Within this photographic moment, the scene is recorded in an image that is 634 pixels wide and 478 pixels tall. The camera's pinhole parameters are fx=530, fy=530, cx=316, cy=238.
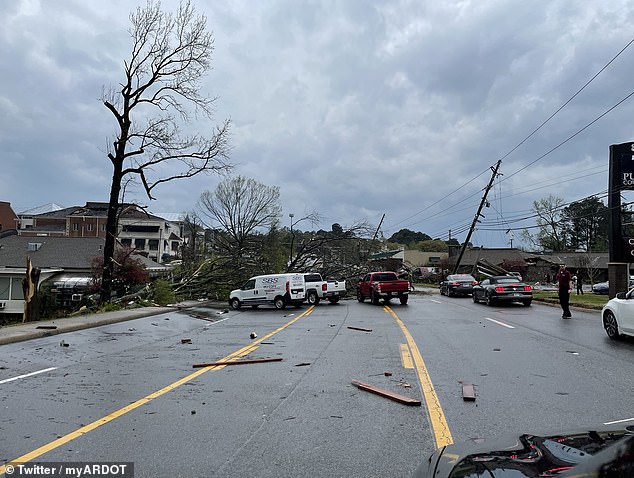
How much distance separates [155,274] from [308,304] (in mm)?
18042

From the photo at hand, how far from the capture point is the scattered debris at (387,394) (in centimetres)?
662

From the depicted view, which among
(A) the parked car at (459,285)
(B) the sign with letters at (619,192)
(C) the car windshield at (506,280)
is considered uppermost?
(B) the sign with letters at (619,192)

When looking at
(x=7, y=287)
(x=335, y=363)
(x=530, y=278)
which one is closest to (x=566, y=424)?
(x=335, y=363)

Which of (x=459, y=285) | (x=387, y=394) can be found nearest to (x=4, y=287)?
(x=459, y=285)

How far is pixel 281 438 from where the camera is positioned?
5344 mm

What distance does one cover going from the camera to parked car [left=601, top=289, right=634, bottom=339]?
12.2 metres

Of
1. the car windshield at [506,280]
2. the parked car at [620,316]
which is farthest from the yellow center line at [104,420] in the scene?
the car windshield at [506,280]

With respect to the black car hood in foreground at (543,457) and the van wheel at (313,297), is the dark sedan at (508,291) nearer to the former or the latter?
the van wheel at (313,297)

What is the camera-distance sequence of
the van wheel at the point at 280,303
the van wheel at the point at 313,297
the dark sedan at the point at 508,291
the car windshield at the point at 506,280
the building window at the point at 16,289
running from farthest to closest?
the building window at the point at 16,289
the van wheel at the point at 313,297
the van wheel at the point at 280,303
the car windshield at the point at 506,280
the dark sedan at the point at 508,291

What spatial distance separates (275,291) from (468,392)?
2218 centimetres

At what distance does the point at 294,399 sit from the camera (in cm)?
701

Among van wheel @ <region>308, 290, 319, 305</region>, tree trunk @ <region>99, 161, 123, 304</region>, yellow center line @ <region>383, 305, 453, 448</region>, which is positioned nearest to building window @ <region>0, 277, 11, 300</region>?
tree trunk @ <region>99, 161, 123, 304</region>

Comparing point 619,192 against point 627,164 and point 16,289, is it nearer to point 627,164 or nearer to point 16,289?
point 627,164

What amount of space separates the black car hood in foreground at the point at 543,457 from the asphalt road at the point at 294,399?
1.40 m
